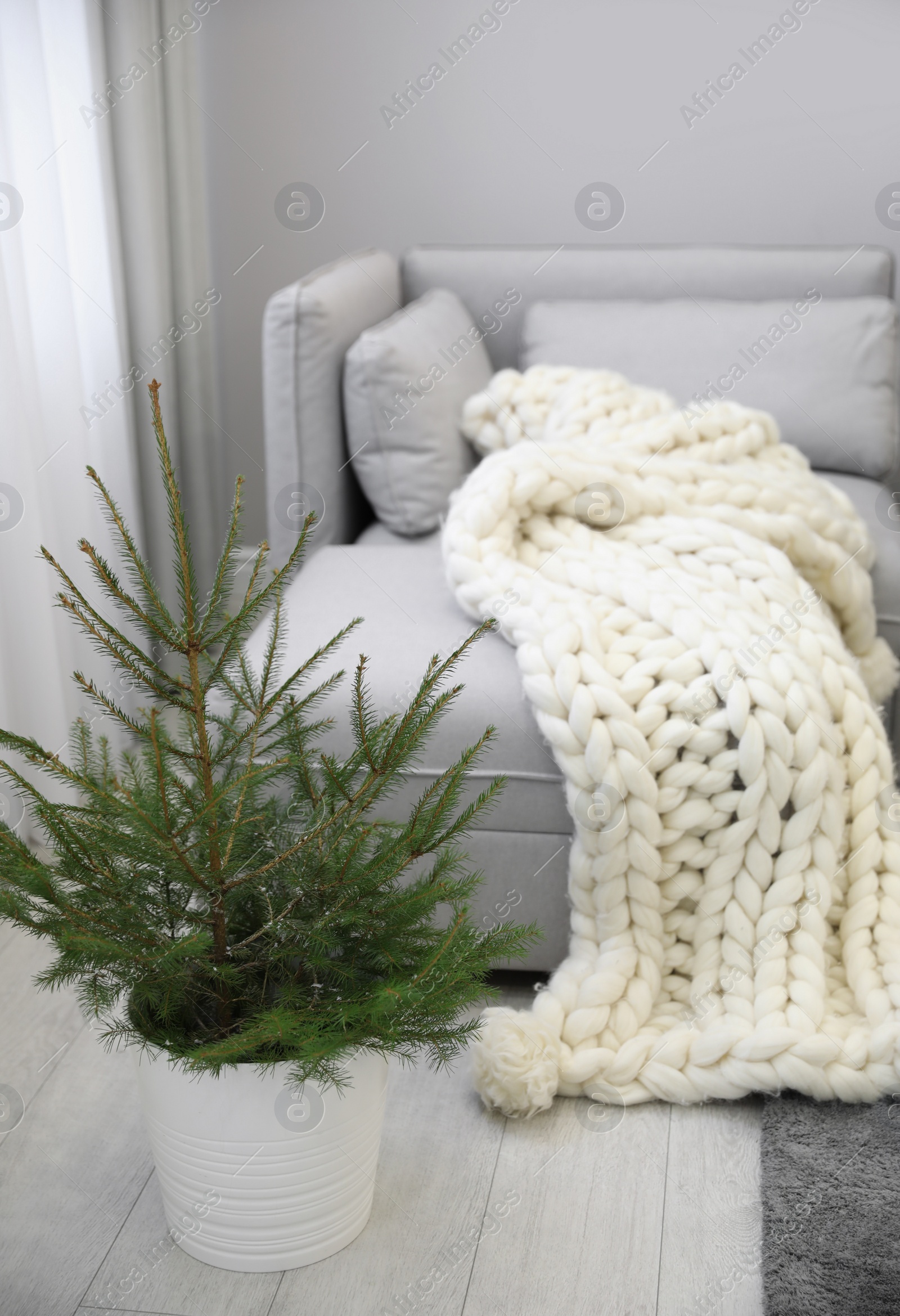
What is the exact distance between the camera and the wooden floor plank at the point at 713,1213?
0.95 m

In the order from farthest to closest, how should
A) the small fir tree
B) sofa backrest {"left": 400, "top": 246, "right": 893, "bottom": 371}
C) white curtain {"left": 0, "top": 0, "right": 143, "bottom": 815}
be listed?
sofa backrest {"left": 400, "top": 246, "right": 893, "bottom": 371}, white curtain {"left": 0, "top": 0, "right": 143, "bottom": 815}, the small fir tree

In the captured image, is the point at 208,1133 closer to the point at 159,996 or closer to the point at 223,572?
the point at 159,996

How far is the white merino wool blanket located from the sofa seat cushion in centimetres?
5

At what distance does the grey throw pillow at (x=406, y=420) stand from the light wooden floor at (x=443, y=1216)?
848mm

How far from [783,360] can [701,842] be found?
1.00m

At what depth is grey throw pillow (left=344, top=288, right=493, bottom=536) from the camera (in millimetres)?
1660

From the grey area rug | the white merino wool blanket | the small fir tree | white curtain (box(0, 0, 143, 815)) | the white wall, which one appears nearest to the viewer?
the small fir tree

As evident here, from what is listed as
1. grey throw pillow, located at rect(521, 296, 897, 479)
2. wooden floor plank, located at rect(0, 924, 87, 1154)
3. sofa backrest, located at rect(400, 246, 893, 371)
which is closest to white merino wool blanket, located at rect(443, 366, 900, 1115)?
wooden floor plank, located at rect(0, 924, 87, 1154)

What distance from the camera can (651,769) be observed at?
1.17 meters

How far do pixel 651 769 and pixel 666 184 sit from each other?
1.54m

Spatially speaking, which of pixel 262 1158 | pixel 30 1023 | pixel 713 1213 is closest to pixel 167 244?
pixel 30 1023

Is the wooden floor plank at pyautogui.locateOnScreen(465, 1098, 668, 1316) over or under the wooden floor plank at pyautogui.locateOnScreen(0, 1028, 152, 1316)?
under

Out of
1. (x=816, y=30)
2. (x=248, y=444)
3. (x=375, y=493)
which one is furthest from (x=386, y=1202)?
(x=816, y=30)

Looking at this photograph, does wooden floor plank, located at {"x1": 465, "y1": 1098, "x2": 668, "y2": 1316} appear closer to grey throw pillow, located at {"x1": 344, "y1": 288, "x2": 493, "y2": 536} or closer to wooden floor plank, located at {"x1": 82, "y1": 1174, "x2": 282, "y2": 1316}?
wooden floor plank, located at {"x1": 82, "y1": 1174, "x2": 282, "y2": 1316}
